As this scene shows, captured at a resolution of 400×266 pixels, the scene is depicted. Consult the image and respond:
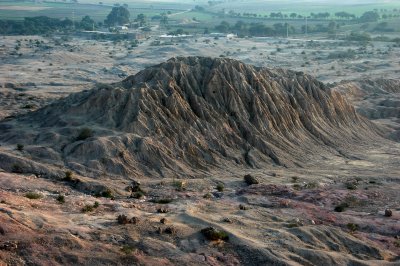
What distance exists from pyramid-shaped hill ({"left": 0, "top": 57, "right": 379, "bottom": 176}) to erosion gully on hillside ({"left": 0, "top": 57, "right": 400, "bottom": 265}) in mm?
114

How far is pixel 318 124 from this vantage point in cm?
5203

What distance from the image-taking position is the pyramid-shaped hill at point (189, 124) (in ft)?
130

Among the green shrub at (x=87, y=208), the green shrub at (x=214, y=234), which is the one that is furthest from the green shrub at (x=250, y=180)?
the green shrub at (x=214, y=234)

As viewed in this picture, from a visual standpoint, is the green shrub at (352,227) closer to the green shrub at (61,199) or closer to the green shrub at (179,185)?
the green shrub at (179,185)

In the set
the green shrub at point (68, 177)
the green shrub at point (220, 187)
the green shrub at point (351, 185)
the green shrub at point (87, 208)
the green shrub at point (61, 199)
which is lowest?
the green shrub at point (351, 185)

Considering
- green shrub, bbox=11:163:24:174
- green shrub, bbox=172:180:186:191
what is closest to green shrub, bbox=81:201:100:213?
green shrub, bbox=172:180:186:191

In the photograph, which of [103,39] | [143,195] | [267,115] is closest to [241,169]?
[267,115]

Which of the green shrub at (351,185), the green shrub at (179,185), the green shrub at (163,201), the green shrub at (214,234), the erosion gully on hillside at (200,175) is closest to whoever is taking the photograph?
the erosion gully on hillside at (200,175)

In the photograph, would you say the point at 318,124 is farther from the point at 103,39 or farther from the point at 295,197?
the point at 103,39

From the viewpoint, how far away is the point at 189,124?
44.8 metres

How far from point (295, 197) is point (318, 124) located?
19120mm

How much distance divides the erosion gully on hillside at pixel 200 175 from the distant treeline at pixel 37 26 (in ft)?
414

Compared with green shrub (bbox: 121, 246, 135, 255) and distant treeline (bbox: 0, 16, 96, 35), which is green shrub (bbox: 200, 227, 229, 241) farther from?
distant treeline (bbox: 0, 16, 96, 35)

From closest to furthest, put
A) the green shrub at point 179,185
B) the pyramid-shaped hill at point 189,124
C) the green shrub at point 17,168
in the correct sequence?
the green shrub at point 17,168
the green shrub at point 179,185
the pyramid-shaped hill at point 189,124
